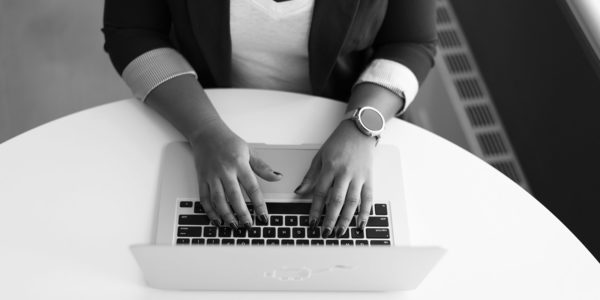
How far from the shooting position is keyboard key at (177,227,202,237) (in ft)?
2.83

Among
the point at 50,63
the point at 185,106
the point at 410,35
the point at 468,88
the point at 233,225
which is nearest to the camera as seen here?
the point at 233,225

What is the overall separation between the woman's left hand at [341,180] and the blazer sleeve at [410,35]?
7.6 inches

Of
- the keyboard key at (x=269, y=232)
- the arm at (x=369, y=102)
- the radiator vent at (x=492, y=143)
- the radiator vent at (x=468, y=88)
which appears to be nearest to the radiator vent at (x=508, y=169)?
the radiator vent at (x=492, y=143)

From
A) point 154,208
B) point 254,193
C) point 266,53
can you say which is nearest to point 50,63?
point 266,53

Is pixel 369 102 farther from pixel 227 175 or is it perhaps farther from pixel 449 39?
pixel 449 39

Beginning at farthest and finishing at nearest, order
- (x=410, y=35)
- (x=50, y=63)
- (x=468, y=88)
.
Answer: (x=50, y=63) → (x=468, y=88) → (x=410, y=35)

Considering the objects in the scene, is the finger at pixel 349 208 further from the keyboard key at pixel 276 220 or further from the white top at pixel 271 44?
the white top at pixel 271 44

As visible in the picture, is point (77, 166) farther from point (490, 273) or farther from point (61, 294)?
point (490, 273)

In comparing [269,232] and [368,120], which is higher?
[368,120]

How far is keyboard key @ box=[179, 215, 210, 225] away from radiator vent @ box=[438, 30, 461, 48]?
1.25 meters

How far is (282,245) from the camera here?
2.40ft

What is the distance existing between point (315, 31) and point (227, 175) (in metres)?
0.32

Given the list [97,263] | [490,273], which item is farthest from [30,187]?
[490,273]

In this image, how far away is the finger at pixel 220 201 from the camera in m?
0.86
